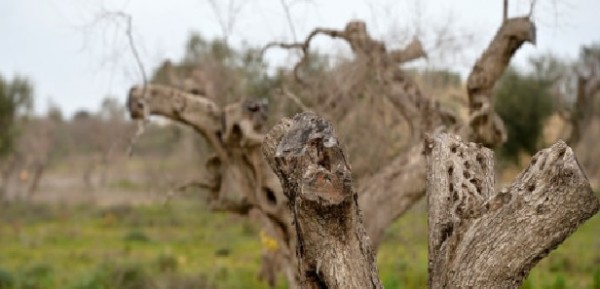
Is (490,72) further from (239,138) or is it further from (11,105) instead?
(11,105)

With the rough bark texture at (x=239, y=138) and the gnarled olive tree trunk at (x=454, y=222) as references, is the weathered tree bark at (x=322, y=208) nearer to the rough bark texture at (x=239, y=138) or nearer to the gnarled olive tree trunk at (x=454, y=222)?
the gnarled olive tree trunk at (x=454, y=222)

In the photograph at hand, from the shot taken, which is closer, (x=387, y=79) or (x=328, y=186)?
(x=328, y=186)

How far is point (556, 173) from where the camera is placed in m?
3.91

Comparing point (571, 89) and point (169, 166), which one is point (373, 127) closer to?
point (571, 89)

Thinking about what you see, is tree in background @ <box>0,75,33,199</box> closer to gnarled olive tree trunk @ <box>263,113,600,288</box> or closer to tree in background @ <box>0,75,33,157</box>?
tree in background @ <box>0,75,33,157</box>

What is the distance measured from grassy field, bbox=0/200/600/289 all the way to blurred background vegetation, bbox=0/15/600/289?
4 cm

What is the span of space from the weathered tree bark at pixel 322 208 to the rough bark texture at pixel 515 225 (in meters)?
0.41

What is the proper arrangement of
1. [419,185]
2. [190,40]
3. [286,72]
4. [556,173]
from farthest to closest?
[190,40] → [286,72] → [419,185] → [556,173]

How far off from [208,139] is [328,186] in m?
6.78

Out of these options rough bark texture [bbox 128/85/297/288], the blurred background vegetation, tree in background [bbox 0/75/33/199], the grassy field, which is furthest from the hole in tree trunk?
tree in background [bbox 0/75/33/199]

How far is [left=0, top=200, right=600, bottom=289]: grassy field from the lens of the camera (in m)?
13.9

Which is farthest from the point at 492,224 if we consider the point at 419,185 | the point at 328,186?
the point at 419,185

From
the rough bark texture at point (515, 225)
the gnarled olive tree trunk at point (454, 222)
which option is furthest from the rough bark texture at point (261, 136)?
the gnarled olive tree trunk at point (454, 222)

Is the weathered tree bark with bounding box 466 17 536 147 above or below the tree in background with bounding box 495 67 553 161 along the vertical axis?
above
